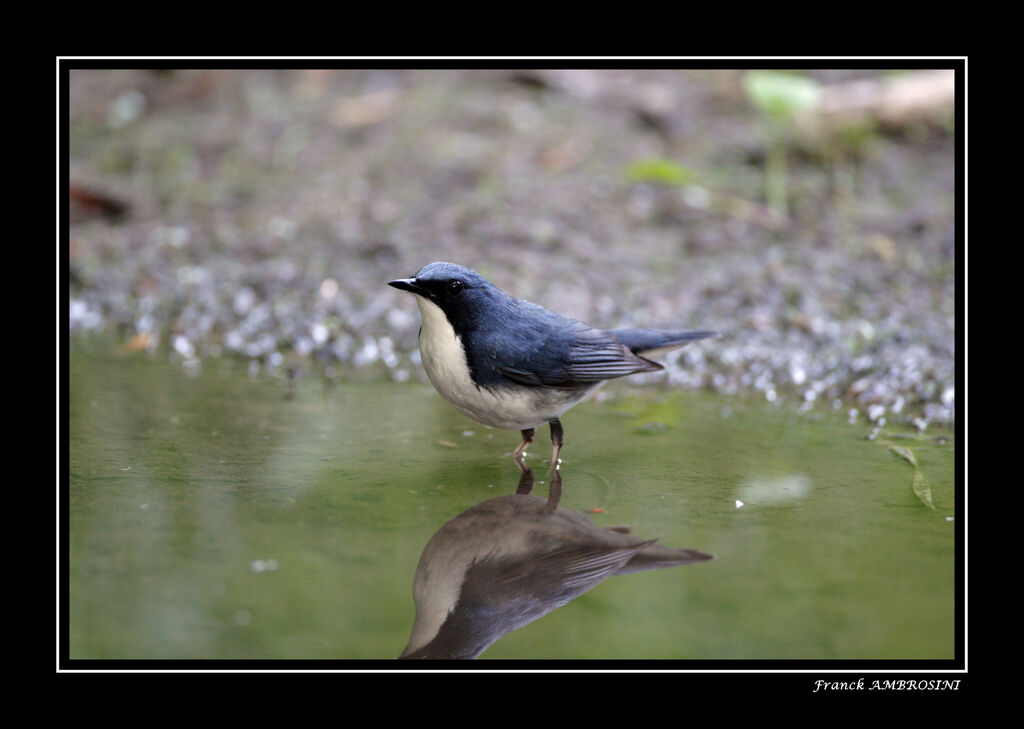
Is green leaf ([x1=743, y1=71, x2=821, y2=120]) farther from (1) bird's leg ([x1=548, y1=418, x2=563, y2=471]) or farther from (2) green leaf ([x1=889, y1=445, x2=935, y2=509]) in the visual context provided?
(1) bird's leg ([x1=548, y1=418, x2=563, y2=471])

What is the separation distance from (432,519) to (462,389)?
67cm

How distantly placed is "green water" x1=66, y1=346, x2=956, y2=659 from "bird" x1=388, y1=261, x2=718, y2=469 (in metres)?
Result: 0.32

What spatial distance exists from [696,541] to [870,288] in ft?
12.8

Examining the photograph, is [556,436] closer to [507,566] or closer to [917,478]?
[507,566]

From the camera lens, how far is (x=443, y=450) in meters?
4.55

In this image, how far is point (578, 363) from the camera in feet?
14.3

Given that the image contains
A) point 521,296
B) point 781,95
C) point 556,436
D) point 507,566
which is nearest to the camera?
point 507,566

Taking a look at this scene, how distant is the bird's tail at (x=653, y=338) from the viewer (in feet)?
15.6

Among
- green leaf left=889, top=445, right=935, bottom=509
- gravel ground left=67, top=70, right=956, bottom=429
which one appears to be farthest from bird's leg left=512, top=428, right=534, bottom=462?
green leaf left=889, top=445, right=935, bottom=509

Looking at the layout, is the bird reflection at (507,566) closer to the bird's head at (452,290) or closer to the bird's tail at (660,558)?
the bird's tail at (660,558)

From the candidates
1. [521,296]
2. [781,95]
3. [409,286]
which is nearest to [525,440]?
[409,286]

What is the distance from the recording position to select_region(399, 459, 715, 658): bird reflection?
2998 mm

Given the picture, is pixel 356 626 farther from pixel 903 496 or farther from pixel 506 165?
pixel 506 165

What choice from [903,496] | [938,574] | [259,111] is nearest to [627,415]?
[903,496]
